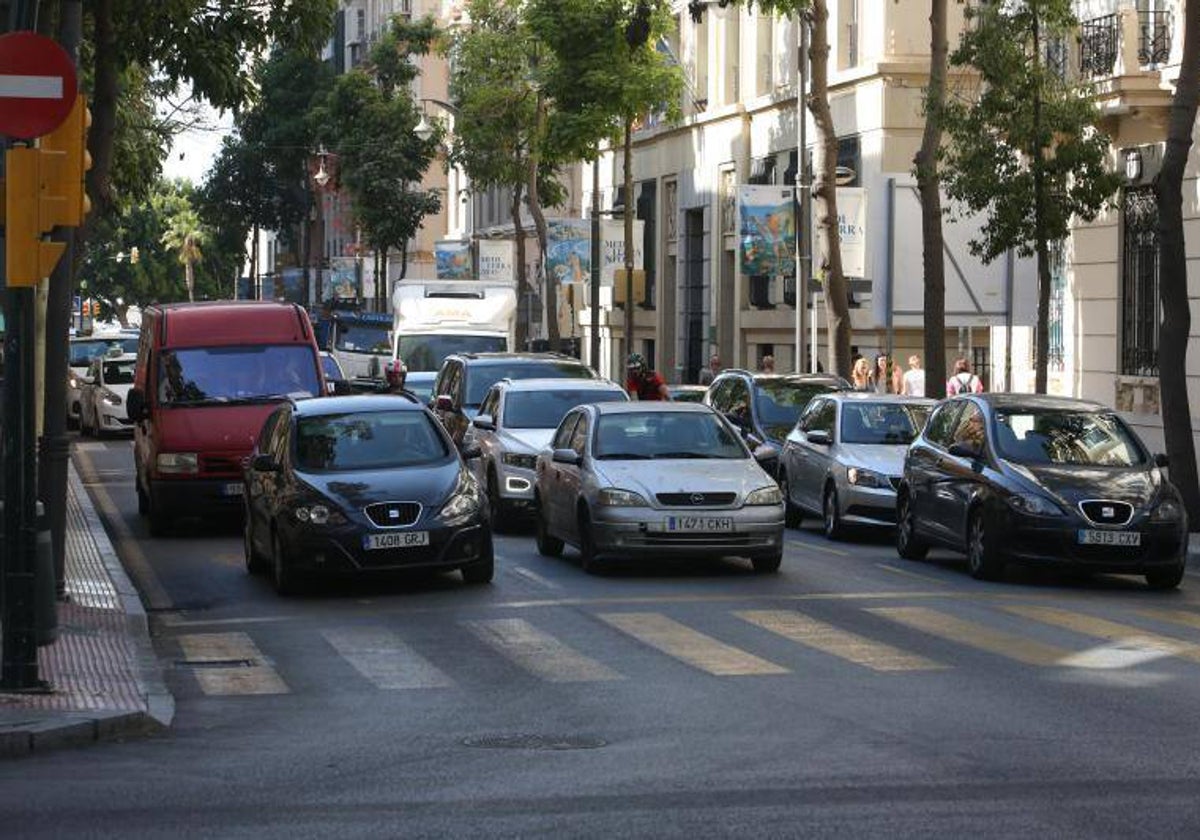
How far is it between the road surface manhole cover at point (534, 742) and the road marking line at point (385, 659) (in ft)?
7.42

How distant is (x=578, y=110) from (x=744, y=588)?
34996mm

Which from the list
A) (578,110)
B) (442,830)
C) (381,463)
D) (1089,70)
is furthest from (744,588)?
(578,110)

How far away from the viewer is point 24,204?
12.8m

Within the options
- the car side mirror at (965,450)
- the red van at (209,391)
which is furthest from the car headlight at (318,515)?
the red van at (209,391)

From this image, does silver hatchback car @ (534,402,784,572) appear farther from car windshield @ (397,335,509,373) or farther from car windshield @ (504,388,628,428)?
car windshield @ (397,335,509,373)

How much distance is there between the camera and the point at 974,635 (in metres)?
16.7

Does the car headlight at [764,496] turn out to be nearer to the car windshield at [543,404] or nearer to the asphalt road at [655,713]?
the asphalt road at [655,713]

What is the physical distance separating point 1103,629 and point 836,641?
2.18 meters

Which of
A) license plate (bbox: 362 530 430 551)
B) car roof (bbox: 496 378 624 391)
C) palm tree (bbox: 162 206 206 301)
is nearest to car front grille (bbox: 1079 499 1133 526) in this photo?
license plate (bbox: 362 530 430 551)

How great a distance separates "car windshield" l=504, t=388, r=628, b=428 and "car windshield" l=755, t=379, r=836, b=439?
366 centimetres

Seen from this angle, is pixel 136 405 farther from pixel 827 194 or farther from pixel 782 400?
pixel 827 194

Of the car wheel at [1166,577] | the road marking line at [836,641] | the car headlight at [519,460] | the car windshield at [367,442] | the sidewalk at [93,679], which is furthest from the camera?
the car headlight at [519,460]

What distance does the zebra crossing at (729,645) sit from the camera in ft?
48.5

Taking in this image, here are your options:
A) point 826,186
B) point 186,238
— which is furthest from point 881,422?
point 186,238
